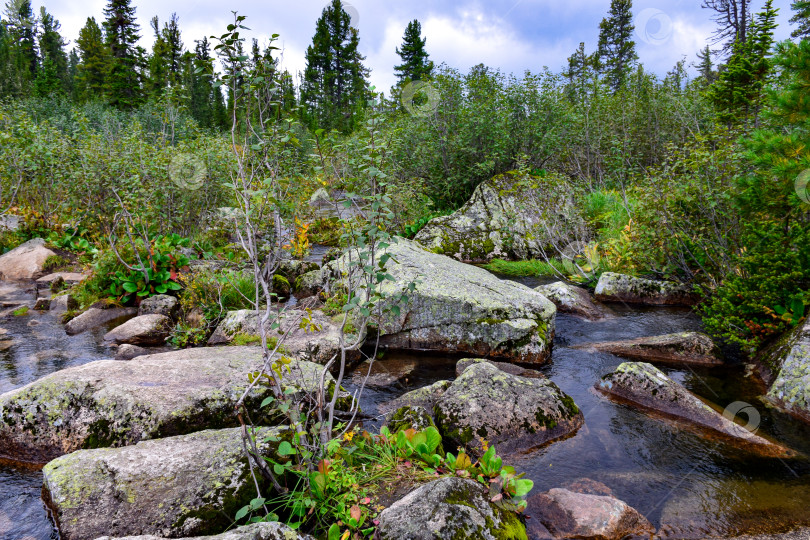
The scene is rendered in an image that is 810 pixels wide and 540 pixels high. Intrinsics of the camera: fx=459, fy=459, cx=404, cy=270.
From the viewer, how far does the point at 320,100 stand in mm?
48469

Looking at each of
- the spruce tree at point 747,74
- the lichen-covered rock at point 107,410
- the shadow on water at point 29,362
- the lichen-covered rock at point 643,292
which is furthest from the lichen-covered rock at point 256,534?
the spruce tree at point 747,74

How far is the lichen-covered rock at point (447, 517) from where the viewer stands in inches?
103

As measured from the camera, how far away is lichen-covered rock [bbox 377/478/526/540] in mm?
2607

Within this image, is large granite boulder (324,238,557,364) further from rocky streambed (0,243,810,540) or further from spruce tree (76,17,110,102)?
spruce tree (76,17,110,102)

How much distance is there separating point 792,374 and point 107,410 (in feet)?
22.6

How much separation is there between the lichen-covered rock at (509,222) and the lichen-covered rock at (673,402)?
23.7ft

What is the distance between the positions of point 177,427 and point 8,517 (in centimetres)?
119

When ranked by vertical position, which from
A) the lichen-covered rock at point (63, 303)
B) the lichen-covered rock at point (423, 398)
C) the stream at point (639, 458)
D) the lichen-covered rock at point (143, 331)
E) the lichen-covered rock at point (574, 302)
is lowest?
the stream at point (639, 458)

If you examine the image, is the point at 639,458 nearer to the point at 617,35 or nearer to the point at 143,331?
the point at 143,331

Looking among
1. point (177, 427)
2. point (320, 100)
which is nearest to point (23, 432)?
point (177, 427)

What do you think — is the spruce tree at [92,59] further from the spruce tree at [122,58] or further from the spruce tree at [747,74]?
the spruce tree at [747,74]

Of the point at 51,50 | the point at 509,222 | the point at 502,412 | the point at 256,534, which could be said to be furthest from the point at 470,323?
the point at 51,50

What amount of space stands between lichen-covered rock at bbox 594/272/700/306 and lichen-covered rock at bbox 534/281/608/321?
460mm

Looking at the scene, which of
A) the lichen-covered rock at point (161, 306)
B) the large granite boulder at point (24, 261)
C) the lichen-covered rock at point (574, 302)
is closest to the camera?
the lichen-covered rock at point (161, 306)
